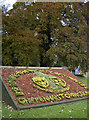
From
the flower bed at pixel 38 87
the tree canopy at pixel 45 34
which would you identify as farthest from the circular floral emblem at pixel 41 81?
the tree canopy at pixel 45 34

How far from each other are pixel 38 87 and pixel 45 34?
6.02 meters

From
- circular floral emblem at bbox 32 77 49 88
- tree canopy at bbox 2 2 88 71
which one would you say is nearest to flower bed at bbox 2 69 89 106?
circular floral emblem at bbox 32 77 49 88

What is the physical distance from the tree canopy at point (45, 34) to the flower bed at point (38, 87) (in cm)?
296

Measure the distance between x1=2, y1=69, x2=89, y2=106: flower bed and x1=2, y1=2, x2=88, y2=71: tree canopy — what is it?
2958 mm

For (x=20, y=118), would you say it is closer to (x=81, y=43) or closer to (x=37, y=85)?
(x=37, y=85)

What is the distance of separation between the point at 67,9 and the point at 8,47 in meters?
5.81

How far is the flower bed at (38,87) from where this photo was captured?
522 centimetres

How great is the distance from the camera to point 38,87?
5934 mm

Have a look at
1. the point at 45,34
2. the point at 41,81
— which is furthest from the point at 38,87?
the point at 45,34

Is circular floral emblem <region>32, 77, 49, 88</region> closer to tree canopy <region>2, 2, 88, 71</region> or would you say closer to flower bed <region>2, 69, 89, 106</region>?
flower bed <region>2, 69, 89, 106</region>

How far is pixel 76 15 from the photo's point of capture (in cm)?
1206

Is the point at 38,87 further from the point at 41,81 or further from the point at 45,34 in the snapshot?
the point at 45,34

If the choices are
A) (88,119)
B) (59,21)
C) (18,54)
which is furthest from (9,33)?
(88,119)

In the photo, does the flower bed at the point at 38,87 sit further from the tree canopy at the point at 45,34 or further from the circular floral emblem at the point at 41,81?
the tree canopy at the point at 45,34
